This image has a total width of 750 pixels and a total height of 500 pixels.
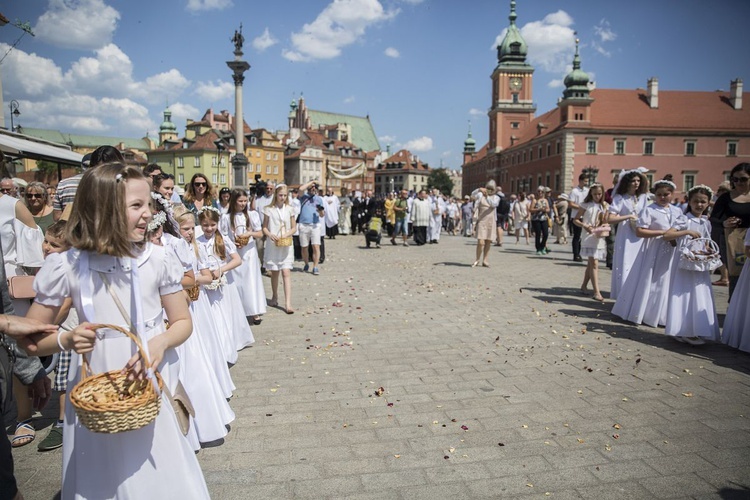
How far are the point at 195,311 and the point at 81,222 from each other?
2.33 metres

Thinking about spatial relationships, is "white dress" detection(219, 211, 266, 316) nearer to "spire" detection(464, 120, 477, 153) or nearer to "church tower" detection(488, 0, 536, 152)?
"church tower" detection(488, 0, 536, 152)

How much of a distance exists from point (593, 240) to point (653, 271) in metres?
2.27

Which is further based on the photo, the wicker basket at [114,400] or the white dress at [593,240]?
the white dress at [593,240]

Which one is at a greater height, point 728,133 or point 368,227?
point 728,133

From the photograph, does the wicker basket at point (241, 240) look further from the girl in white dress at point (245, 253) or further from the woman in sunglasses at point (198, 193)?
the woman in sunglasses at point (198, 193)

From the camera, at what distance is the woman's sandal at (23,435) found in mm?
3684

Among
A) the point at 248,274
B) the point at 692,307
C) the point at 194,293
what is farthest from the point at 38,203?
the point at 692,307

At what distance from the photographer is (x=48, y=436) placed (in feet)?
12.2

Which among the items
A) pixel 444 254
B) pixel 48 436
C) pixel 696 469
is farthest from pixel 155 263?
pixel 444 254

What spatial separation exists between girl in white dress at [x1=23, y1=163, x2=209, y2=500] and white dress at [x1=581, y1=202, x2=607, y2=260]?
8308 mm

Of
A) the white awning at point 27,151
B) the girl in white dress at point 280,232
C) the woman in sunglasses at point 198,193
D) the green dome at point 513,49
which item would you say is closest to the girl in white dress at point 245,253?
the woman in sunglasses at point 198,193

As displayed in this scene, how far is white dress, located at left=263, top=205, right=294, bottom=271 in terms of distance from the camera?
8.09 m

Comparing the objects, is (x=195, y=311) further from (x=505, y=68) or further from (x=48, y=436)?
(x=505, y=68)

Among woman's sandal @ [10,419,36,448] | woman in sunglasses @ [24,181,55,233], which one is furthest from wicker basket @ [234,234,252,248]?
woman's sandal @ [10,419,36,448]
